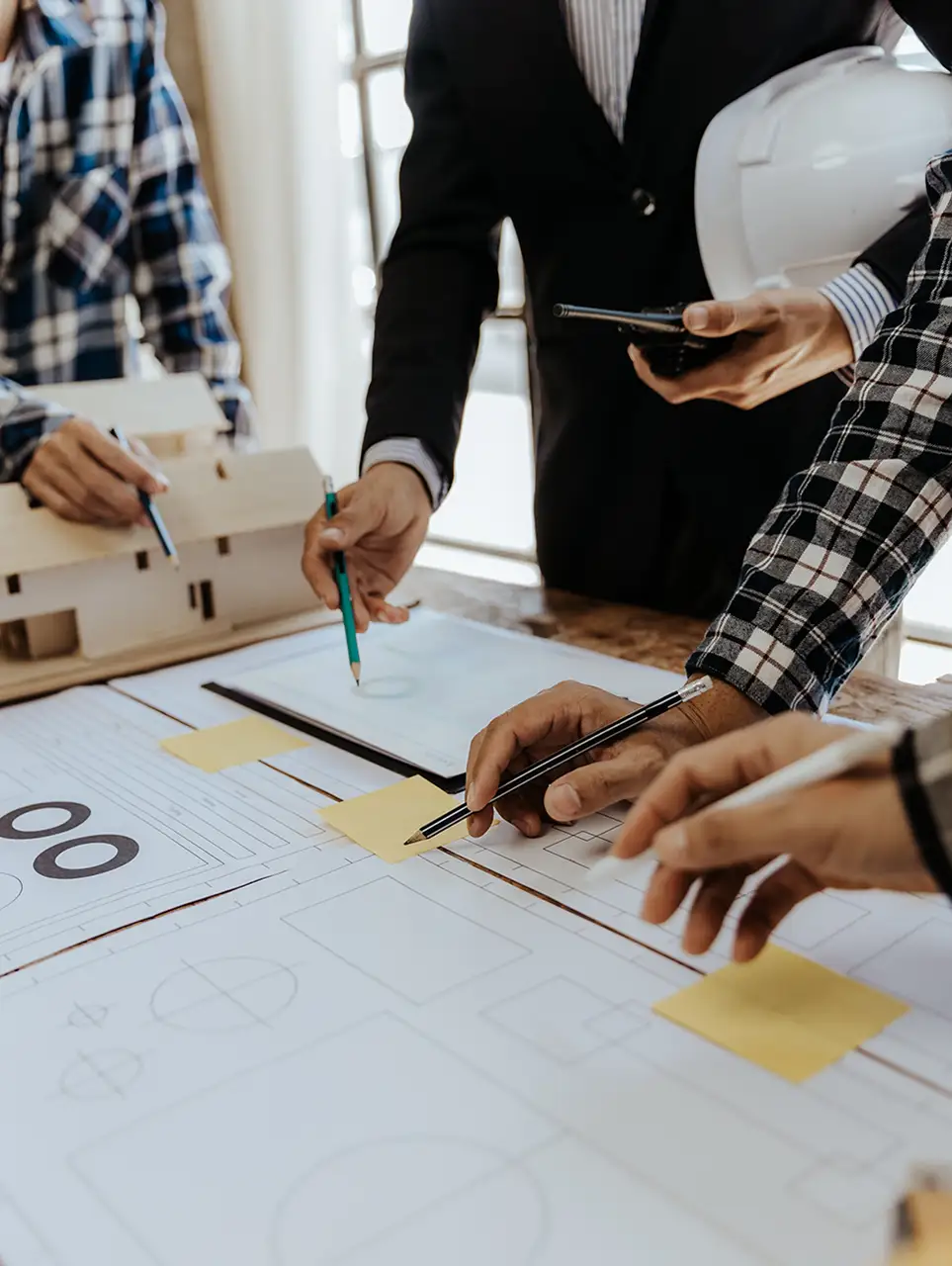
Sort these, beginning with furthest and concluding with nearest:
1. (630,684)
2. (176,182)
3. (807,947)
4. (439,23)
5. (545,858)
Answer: (176,182) < (439,23) < (630,684) < (545,858) < (807,947)

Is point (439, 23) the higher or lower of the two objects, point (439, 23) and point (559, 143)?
the higher

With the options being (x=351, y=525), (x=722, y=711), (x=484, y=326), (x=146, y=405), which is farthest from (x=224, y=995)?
(x=484, y=326)

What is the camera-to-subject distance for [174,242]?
176 centimetres

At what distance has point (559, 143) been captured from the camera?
3.96 ft

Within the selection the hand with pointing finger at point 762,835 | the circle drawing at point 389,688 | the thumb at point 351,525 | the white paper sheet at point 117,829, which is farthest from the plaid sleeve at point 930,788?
the thumb at point 351,525

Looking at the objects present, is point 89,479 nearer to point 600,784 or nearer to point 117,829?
point 117,829

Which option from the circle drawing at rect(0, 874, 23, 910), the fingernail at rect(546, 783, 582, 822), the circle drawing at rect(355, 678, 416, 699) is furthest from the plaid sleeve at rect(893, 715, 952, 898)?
the circle drawing at rect(355, 678, 416, 699)

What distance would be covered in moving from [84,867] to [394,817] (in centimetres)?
→ 20

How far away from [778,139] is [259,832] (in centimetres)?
75

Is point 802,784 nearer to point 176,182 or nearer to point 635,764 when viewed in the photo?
point 635,764

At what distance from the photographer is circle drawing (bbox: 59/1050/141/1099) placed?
20.3 inches

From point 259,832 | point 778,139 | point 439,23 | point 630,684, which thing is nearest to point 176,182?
point 439,23

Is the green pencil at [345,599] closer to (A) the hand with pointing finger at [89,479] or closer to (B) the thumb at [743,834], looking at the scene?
(A) the hand with pointing finger at [89,479]

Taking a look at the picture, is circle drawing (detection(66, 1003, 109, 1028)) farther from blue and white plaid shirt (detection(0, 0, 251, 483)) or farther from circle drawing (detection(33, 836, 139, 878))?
blue and white plaid shirt (detection(0, 0, 251, 483))
